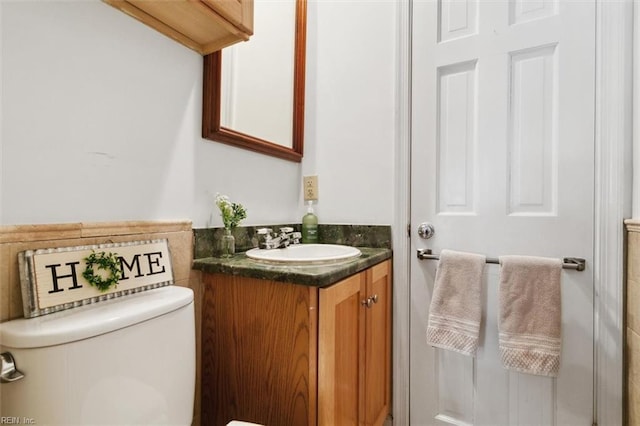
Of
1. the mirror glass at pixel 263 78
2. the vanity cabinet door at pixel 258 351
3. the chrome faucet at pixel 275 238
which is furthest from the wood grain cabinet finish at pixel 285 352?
the mirror glass at pixel 263 78

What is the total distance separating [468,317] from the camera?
112 cm

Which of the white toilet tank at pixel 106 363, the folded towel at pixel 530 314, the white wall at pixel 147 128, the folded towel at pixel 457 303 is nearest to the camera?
the white toilet tank at pixel 106 363

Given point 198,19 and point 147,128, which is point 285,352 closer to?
point 147,128

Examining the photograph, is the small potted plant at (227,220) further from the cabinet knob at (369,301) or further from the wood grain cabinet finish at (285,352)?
the cabinet knob at (369,301)

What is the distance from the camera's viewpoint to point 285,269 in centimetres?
85

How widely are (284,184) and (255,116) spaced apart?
0.33 meters

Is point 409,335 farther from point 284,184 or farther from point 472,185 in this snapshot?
point 284,184

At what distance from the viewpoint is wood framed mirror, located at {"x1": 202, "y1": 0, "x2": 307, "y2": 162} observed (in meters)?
1.05

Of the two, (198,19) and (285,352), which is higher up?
(198,19)

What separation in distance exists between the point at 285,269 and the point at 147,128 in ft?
1.88

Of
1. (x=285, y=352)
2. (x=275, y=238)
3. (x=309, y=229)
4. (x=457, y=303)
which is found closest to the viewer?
(x=285, y=352)

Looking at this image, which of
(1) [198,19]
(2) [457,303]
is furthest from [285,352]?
(1) [198,19]

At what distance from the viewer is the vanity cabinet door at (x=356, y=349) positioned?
2.69 feet

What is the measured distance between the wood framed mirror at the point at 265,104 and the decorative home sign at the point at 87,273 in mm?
464
